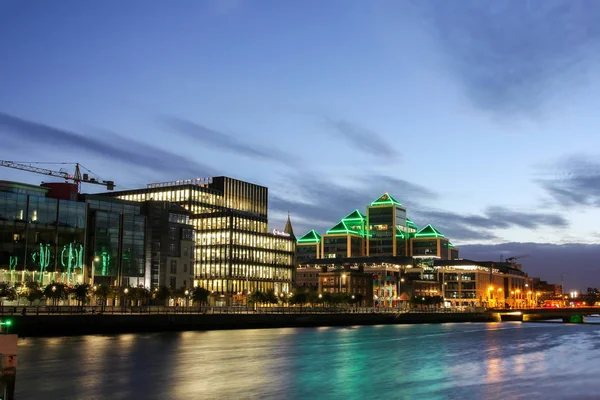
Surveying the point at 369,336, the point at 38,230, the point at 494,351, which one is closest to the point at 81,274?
the point at 38,230

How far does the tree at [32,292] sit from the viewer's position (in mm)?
119375

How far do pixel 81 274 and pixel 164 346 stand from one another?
6438 centimetres

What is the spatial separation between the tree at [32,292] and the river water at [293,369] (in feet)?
82.0

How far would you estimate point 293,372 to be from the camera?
67.2 metres

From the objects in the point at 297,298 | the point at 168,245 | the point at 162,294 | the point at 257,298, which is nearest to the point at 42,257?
the point at 162,294

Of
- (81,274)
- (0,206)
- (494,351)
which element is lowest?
(494,351)

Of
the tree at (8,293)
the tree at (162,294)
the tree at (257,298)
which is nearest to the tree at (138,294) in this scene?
the tree at (162,294)

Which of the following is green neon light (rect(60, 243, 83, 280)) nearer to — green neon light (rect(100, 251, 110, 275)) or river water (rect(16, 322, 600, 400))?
green neon light (rect(100, 251, 110, 275))

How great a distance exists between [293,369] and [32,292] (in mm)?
67538

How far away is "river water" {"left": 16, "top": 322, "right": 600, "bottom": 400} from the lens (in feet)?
176

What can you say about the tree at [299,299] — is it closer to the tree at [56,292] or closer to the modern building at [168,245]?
the modern building at [168,245]

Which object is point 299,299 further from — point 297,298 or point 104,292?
point 104,292

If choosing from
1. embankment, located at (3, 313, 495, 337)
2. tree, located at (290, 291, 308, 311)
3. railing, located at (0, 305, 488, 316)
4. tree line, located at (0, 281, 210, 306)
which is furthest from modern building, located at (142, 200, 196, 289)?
embankment, located at (3, 313, 495, 337)

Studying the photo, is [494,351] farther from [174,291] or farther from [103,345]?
[174,291]
